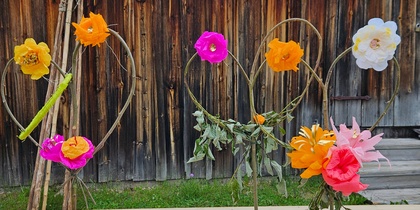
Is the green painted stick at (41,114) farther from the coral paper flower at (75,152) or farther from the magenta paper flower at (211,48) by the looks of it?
the magenta paper flower at (211,48)

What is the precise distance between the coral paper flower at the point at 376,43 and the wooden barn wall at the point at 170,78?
2.40 metres

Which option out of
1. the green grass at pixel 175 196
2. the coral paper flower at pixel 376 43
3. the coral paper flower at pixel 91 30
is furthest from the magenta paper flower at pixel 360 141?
the green grass at pixel 175 196

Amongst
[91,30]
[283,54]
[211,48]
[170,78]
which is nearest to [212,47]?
[211,48]

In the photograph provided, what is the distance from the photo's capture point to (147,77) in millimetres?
3191

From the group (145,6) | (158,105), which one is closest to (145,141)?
(158,105)

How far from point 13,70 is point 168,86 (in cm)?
114

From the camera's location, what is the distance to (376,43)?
0.84 metres

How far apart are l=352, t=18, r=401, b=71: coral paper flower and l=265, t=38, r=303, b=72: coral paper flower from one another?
122 millimetres

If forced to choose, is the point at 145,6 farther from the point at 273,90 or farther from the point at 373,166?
the point at 373,166

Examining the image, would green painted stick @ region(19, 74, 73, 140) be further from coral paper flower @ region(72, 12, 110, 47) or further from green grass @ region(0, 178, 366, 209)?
green grass @ region(0, 178, 366, 209)

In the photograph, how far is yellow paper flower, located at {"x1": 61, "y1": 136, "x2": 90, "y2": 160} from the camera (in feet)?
2.92

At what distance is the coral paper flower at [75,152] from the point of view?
2.93 ft

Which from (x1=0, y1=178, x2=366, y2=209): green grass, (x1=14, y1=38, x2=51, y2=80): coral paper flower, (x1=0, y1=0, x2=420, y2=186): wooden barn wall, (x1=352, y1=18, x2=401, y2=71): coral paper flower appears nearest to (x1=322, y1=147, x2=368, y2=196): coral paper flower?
(x1=352, y1=18, x2=401, y2=71): coral paper flower

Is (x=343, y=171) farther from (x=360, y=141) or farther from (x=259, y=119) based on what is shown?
(x=259, y=119)
